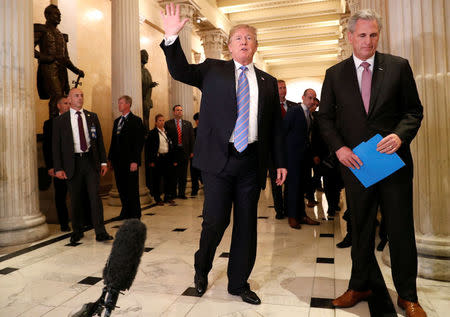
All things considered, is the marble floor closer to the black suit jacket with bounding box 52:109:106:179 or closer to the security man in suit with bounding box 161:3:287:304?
the security man in suit with bounding box 161:3:287:304

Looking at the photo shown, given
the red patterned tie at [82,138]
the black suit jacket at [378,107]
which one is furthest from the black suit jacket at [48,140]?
the black suit jacket at [378,107]

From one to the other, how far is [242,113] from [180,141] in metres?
5.22

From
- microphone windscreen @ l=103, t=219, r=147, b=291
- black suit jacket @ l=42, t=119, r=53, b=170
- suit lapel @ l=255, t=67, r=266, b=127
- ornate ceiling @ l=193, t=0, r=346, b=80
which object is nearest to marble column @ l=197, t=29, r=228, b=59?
ornate ceiling @ l=193, t=0, r=346, b=80

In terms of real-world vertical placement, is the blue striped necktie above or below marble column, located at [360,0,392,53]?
below

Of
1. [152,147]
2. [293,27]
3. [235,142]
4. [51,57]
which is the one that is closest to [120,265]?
[235,142]

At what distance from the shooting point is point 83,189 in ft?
13.8

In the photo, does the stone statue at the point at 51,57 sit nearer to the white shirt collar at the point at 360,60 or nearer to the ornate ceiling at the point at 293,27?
the white shirt collar at the point at 360,60

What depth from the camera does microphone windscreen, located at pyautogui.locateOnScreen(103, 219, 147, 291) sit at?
790 mm

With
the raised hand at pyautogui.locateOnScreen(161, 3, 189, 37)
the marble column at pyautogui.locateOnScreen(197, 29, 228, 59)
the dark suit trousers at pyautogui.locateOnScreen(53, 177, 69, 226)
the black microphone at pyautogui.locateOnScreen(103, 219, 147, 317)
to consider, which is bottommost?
the dark suit trousers at pyautogui.locateOnScreen(53, 177, 69, 226)

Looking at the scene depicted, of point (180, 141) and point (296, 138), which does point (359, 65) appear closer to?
point (296, 138)

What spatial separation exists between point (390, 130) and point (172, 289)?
1.81 meters

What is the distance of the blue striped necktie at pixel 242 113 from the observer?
7.75ft

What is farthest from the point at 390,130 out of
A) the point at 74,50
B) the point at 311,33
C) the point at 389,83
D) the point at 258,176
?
the point at 311,33

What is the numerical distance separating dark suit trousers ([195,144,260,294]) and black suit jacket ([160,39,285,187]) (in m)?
0.08
